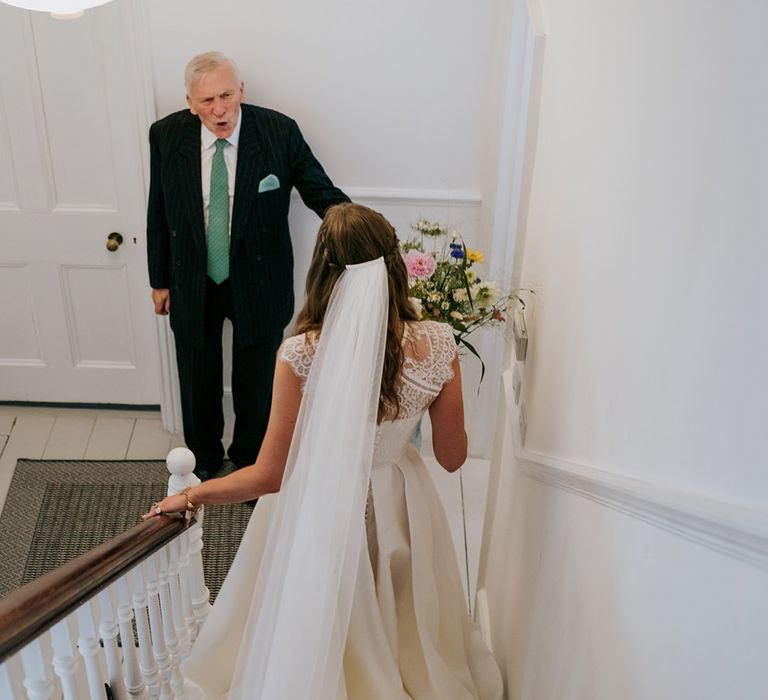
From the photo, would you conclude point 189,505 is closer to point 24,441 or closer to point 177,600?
point 177,600

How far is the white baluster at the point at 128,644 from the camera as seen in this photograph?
1.74m

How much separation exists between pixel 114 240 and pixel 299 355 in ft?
7.36

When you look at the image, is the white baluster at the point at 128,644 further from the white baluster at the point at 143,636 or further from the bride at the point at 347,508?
the bride at the point at 347,508

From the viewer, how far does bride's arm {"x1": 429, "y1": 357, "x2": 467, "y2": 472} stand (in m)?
2.00

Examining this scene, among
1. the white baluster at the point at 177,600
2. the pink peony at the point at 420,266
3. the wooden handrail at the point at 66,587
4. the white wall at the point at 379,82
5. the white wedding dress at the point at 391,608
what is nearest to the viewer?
the wooden handrail at the point at 66,587

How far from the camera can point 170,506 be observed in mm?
1888

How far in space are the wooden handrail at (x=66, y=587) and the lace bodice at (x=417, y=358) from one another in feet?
1.58

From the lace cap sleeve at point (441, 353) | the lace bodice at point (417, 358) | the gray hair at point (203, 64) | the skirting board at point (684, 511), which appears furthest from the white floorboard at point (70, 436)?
the skirting board at point (684, 511)

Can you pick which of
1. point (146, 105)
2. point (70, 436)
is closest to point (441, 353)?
point (146, 105)

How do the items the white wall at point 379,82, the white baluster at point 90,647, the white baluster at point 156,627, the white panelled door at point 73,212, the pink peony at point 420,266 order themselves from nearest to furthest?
1. the white baluster at point 90,647
2. the white baluster at point 156,627
3. the pink peony at point 420,266
4. the white wall at point 379,82
5. the white panelled door at point 73,212

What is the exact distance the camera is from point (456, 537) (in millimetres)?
3504

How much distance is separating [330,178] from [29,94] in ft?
4.40

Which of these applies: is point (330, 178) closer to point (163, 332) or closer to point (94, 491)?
point (163, 332)

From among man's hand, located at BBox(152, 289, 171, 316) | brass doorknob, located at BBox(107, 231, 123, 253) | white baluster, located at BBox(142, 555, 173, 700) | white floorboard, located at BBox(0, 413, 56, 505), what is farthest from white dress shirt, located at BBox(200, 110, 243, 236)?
white baluster, located at BBox(142, 555, 173, 700)
